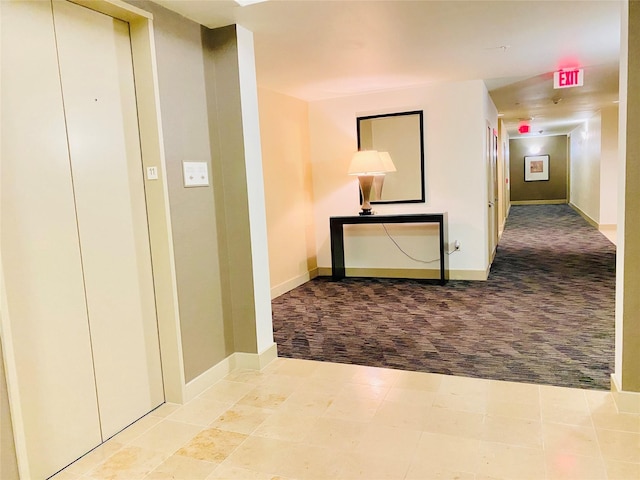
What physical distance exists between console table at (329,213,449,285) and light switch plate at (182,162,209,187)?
109 inches

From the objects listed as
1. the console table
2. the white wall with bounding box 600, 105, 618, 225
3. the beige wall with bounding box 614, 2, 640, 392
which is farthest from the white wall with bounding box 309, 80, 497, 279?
the white wall with bounding box 600, 105, 618, 225

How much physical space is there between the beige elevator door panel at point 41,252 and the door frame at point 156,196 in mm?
446

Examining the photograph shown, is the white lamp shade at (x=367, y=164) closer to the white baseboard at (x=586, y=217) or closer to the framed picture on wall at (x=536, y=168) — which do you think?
the white baseboard at (x=586, y=217)

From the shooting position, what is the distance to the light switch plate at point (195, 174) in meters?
2.60

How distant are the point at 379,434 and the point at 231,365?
120 cm

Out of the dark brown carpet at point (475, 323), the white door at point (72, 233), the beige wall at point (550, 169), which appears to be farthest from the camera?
→ the beige wall at point (550, 169)

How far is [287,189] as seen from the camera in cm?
529

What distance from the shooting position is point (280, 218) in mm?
5121

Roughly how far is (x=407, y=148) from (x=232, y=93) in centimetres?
301

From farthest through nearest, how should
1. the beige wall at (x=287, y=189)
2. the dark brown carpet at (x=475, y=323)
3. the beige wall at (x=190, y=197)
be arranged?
the beige wall at (x=287, y=189)
the dark brown carpet at (x=475, y=323)
the beige wall at (x=190, y=197)

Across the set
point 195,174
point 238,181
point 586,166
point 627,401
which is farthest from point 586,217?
point 195,174

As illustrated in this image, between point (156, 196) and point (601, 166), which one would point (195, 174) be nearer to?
point (156, 196)

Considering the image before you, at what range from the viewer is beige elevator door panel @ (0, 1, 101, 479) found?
180 centimetres

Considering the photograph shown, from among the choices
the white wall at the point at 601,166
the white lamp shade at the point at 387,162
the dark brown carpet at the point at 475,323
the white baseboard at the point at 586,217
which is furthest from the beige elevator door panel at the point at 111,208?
the white baseboard at the point at 586,217
